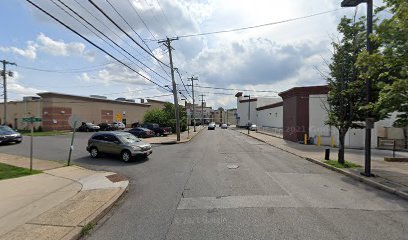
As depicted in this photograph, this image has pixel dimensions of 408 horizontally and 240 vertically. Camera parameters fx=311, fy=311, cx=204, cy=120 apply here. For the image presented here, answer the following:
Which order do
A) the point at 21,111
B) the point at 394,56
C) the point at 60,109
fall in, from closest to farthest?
the point at 394,56
the point at 60,109
the point at 21,111

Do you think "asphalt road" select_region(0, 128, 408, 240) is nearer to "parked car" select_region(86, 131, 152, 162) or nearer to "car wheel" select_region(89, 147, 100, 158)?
"parked car" select_region(86, 131, 152, 162)

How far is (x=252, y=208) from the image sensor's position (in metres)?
7.65

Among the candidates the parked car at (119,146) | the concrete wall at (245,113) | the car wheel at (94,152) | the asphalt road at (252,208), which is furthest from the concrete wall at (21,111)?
the concrete wall at (245,113)

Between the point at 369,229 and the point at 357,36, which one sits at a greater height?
the point at 357,36

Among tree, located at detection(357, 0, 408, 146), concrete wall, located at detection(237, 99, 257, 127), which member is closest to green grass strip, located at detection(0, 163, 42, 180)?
tree, located at detection(357, 0, 408, 146)

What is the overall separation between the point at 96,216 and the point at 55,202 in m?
2.13

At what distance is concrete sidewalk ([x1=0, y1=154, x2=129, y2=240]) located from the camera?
613 cm

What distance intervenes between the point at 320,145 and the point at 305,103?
5136 mm

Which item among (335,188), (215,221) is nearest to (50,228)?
(215,221)

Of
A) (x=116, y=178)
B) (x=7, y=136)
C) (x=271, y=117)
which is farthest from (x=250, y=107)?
(x=116, y=178)

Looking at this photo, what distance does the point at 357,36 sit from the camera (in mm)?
15445

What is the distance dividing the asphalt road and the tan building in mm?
34084

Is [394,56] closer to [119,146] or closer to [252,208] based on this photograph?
[252,208]

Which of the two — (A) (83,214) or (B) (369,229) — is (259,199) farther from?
(A) (83,214)
